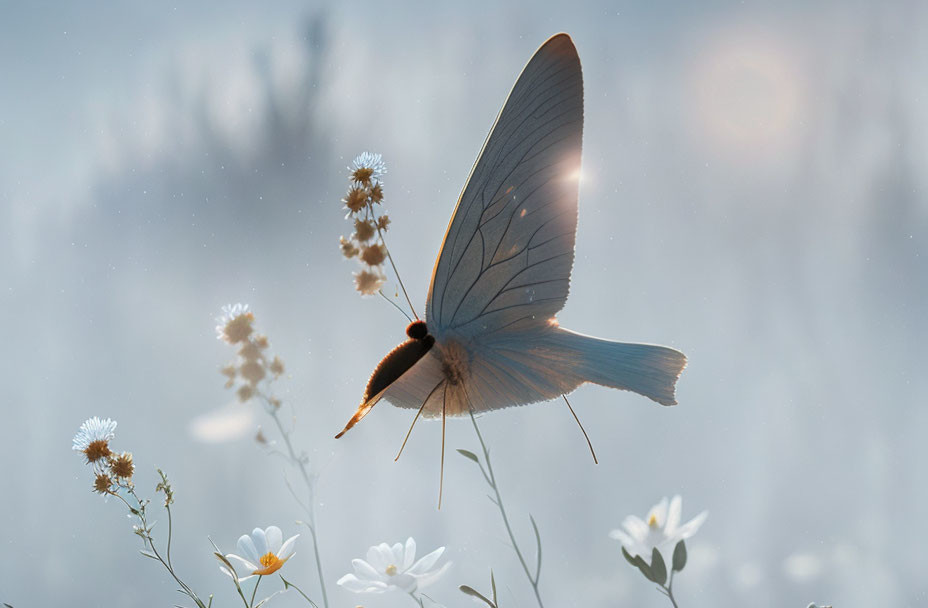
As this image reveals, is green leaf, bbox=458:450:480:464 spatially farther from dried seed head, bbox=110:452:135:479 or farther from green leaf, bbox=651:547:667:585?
dried seed head, bbox=110:452:135:479

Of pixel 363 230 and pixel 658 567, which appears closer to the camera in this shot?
pixel 658 567

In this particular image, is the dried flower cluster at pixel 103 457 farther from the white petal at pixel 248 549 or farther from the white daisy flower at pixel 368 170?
the white daisy flower at pixel 368 170

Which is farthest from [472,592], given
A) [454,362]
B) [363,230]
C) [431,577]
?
[363,230]

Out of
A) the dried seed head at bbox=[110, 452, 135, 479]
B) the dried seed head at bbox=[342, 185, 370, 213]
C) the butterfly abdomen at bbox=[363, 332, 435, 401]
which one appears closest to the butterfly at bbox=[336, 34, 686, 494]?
the butterfly abdomen at bbox=[363, 332, 435, 401]

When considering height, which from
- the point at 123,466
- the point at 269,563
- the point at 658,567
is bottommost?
the point at 658,567

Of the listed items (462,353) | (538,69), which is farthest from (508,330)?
(538,69)

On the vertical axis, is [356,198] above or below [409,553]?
above

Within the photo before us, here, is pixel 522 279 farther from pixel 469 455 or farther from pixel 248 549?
pixel 248 549
